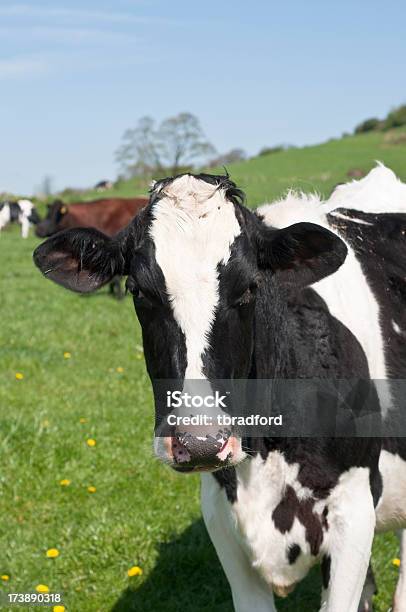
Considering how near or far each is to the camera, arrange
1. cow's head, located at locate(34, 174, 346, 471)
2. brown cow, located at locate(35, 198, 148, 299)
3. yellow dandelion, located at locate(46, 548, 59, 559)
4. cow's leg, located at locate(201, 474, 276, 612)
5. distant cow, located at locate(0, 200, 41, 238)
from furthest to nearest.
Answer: distant cow, located at locate(0, 200, 41, 238) < brown cow, located at locate(35, 198, 148, 299) < yellow dandelion, located at locate(46, 548, 59, 559) < cow's leg, located at locate(201, 474, 276, 612) < cow's head, located at locate(34, 174, 346, 471)

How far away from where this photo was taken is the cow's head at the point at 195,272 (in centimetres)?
270

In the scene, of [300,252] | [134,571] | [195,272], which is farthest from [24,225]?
[195,272]

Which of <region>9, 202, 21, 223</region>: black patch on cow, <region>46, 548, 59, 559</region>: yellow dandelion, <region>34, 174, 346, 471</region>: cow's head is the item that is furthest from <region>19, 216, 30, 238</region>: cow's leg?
<region>34, 174, 346, 471</region>: cow's head

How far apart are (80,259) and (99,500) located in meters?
2.70

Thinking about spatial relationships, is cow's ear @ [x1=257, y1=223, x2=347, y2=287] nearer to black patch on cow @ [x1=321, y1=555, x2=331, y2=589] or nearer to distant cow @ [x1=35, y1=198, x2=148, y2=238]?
black patch on cow @ [x1=321, y1=555, x2=331, y2=589]

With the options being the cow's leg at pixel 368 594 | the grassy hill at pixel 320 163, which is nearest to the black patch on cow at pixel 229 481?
the cow's leg at pixel 368 594

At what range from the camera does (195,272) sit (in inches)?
110

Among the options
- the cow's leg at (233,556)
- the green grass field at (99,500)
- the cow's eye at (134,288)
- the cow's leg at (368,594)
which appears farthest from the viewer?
the green grass field at (99,500)

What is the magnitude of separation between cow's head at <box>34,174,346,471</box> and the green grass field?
0.39 metres

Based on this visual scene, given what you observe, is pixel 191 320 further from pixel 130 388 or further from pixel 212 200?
pixel 130 388

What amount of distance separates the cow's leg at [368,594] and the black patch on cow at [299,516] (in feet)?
4.04

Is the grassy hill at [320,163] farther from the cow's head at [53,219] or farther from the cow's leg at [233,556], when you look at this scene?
the cow's leg at [233,556]

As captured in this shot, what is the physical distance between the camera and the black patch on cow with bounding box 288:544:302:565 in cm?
324

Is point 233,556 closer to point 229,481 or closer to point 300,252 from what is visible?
point 229,481
